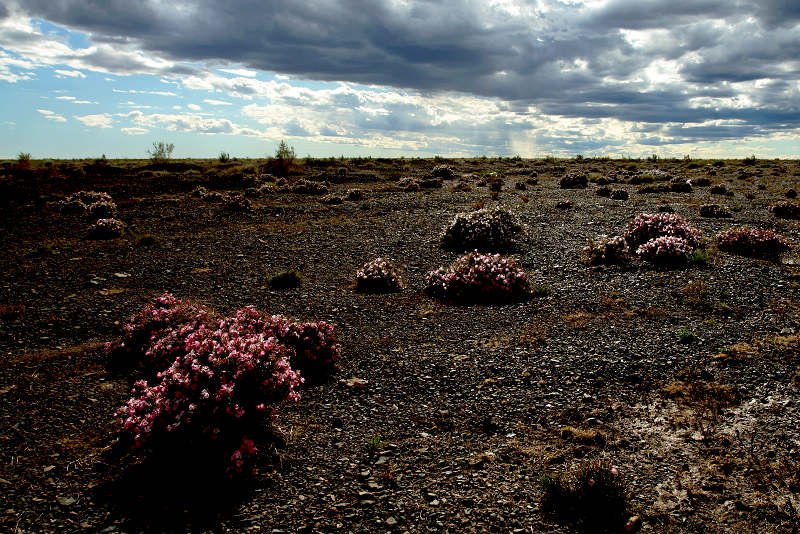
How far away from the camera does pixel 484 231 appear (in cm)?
1786

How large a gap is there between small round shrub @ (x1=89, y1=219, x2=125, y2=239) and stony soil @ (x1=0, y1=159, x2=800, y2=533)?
2.25 m

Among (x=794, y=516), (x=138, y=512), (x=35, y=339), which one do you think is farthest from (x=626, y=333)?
(x=35, y=339)

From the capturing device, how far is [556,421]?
7.11 meters

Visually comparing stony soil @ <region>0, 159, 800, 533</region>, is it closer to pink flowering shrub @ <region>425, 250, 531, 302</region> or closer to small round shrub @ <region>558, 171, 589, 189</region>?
pink flowering shrub @ <region>425, 250, 531, 302</region>

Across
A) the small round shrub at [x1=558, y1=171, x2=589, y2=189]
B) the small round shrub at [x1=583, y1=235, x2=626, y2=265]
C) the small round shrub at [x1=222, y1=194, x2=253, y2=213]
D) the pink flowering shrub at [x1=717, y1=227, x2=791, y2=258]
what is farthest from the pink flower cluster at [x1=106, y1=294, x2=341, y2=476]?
the small round shrub at [x1=558, y1=171, x2=589, y2=189]

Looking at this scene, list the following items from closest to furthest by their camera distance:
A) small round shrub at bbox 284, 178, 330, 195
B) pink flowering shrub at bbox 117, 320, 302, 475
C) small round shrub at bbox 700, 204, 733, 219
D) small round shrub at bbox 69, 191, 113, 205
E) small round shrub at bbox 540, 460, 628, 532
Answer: small round shrub at bbox 540, 460, 628, 532 → pink flowering shrub at bbox 117, 320, 302, 475 → small round shrub at bbox 700, 204, 733, 219 → small round shrub at bbox 69, 191, 113, 205 → small round shrub at bbox 284, 178, 330, 195

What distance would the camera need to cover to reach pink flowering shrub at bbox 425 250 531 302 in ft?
41.4

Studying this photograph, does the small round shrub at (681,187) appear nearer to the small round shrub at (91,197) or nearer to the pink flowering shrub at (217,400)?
the pink flowering shrub at (217,400)

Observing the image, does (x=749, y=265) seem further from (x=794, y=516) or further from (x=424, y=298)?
(x=794, y=516)

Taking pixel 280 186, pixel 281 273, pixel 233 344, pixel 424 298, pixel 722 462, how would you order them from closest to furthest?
1. pixel 722 462
2. pixel 233 344
3. pixel 424 298
4. pixel 281 273
5. pixel 280 186

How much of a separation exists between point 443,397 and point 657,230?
1200 cm

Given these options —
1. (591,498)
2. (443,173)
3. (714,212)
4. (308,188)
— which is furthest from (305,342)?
(443,173)

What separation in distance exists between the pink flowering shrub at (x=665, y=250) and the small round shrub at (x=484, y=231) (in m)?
4.73

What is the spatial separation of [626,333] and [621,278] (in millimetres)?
4057
